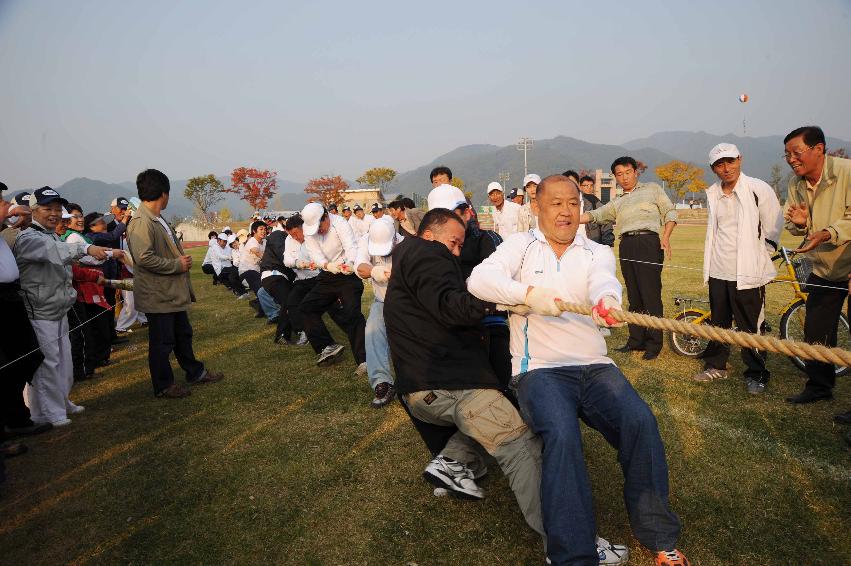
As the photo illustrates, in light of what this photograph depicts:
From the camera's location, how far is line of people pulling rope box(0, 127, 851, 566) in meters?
2.29

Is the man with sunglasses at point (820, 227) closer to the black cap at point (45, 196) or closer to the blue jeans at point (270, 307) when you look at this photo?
the black cap at point (45, 196)

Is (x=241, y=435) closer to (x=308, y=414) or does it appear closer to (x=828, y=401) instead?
(x=308, y=414)

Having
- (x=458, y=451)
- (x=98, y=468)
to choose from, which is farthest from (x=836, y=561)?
(x=98, y=468)

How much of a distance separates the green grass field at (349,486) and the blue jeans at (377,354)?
0.96 ft

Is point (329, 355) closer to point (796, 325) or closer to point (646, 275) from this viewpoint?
point (646, 275)

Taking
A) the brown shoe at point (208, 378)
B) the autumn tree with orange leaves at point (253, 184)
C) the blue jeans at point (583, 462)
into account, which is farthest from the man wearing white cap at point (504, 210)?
the autumn tree with orange leaves at point (253, 184)

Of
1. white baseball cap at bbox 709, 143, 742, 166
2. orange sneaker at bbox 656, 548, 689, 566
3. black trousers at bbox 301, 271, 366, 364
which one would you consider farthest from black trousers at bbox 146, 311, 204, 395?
white baseball cap at bbox 709, 143, 742, 166

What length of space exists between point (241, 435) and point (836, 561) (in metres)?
4.12

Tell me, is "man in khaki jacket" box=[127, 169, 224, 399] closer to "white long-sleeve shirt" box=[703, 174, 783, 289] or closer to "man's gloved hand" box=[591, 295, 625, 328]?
"man's gloved hand" box=[591, 295, 625, 328]

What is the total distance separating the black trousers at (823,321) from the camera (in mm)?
3990

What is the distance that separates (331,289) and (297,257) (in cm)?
109

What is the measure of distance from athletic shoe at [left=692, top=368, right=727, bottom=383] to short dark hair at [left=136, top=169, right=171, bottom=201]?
224 inches

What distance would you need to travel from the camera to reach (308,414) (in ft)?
15.3

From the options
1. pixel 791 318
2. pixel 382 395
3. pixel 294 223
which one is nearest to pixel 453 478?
pixel 382 395
